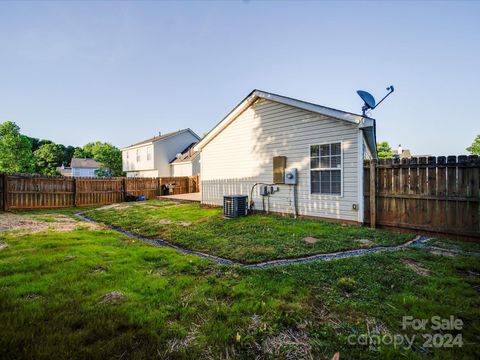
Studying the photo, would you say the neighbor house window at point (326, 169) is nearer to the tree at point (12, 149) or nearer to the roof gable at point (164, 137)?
the roof gable at point (164, 137)

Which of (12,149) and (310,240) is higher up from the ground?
(12,149)

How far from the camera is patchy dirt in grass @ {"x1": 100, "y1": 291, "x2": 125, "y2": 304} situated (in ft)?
9.06

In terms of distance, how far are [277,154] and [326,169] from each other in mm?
2095

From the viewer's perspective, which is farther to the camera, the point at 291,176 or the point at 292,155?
the point at 292,155

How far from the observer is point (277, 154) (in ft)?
29.6

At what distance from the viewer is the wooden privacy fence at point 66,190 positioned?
12703 millimetres

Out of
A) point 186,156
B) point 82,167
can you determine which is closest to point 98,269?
point 186,156

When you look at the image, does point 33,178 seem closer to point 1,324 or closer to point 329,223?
point 1,324

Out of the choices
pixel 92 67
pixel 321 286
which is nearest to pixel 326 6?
pixel 321 286

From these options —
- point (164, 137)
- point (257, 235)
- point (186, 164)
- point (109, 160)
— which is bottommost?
point (257, 235)

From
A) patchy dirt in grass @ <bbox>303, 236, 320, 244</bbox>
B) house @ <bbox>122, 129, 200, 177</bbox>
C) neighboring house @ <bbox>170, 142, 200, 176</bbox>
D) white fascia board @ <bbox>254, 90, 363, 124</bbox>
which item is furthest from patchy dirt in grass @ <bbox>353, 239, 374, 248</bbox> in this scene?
house @ <bbox>122, 129, 200, 177</bbox>

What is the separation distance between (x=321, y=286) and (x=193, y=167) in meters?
22.0

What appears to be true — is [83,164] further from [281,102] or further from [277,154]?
[281,102]

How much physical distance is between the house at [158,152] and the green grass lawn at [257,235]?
1874 cm
